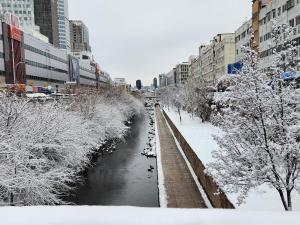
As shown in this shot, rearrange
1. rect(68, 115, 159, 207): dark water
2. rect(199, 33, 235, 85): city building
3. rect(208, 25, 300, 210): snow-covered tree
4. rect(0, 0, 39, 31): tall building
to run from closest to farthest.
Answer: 1. rect(208, 25, 300, 210): snow-covered tree
2. rect(68, 115, 159, 207): dark water
3. rect(199, 33, 235, 85): city building
4. rect(0, 0, 39, 31): tall building

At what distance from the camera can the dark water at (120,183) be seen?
25.6 m

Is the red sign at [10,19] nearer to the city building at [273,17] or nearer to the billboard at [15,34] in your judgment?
the billboard at [15,34]

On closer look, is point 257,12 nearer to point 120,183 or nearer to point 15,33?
point 120,183

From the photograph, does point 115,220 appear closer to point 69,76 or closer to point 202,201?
point 202,201

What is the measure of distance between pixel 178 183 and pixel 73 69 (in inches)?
3895

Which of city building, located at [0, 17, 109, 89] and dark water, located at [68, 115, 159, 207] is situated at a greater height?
city building, located at [0, 17, 109, 89]

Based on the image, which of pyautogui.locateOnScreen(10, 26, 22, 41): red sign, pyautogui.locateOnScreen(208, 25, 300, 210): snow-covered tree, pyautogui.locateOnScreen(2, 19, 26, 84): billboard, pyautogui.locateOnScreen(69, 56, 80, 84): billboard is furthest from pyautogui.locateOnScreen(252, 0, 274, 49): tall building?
pyautogui.locateOnScreen(69, 56, 80, 84): billboard

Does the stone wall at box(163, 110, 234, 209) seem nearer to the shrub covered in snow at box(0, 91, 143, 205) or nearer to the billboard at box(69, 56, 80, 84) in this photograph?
the shrub covered in snow at box(0, 91, 143, 205)

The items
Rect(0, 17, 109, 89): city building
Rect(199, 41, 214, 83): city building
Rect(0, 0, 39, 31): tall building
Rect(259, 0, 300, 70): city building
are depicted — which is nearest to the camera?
Rect(259, 0, 300, 70): city building

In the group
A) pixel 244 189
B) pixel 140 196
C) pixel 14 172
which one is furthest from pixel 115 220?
pixel 140 196

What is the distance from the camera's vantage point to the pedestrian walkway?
2120cm

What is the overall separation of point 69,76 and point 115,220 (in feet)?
376

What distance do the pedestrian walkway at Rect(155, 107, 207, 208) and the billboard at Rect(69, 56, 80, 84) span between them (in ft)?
270

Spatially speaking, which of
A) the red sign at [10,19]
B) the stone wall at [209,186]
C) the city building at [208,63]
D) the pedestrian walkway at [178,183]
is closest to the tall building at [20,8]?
the city building at [208,63]
